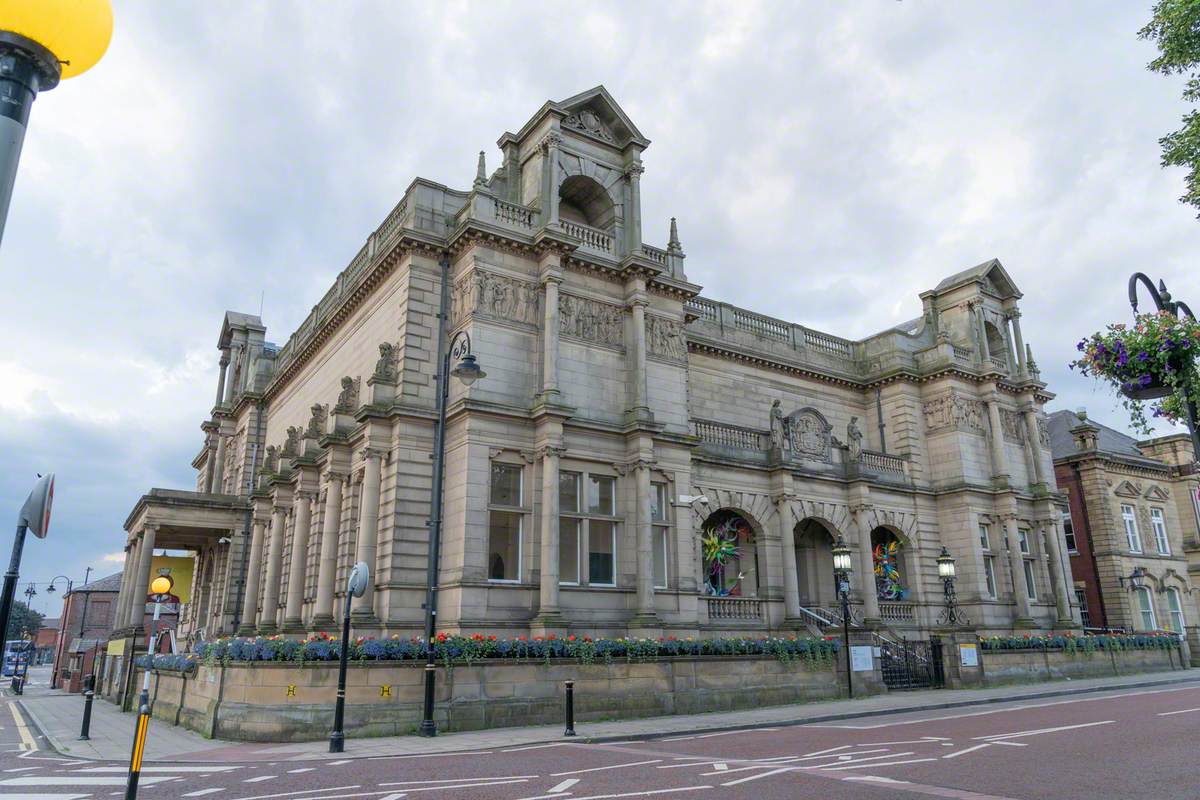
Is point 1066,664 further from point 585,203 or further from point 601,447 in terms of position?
point 585,203

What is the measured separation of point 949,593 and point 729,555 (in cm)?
924

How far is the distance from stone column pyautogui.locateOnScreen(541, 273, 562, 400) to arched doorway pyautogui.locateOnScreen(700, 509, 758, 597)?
987cm

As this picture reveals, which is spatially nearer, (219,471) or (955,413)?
(955,413)

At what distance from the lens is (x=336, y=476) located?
26.7 meters

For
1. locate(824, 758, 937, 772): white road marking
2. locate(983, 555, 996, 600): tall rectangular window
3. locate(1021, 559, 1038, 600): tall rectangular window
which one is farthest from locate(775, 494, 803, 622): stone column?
locate(824, 758, 937, 772): white road marking

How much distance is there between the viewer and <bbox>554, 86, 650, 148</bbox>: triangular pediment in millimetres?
27781

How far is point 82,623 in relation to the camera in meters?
72.0

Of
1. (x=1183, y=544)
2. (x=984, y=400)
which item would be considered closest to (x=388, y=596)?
(x=984, y=400)

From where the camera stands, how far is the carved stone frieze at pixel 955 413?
37.4 metres

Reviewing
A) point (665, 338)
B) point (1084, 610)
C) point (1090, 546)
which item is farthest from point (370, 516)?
point (1084, 610)

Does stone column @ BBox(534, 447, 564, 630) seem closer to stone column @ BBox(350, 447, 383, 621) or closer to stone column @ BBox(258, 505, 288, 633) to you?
stone column @ BBox(350, 447, 383, 621)

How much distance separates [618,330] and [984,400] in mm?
21481

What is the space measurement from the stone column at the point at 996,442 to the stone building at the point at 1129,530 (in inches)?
478

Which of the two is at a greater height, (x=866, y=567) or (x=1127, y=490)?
(x=1127, y=490)
